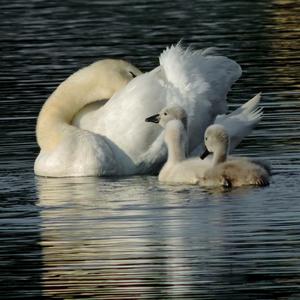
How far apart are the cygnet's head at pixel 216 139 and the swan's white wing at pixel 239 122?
1198mm

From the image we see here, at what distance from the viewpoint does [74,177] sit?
15609 mm

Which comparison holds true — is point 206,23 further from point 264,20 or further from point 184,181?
point 184,181

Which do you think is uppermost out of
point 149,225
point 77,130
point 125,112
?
point 125,112

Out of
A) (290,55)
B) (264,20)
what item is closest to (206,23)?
(264,20)

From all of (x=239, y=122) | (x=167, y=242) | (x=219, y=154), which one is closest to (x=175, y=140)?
(x=219, y=154)

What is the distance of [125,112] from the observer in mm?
15781

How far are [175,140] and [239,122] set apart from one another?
1.36 meters

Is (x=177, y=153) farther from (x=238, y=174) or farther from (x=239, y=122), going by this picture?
(x=239, y=122)


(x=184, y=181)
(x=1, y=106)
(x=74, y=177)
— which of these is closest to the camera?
(x=184, y=181)

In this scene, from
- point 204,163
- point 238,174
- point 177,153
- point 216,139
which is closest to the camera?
point 238,174

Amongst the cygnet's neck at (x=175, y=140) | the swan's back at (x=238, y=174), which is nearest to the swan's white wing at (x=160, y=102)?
the cygnet's neck at (x=175, y=140)

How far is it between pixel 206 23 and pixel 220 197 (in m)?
16.1

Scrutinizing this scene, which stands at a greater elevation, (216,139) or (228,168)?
(216,139)

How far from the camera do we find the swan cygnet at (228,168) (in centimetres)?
1394
